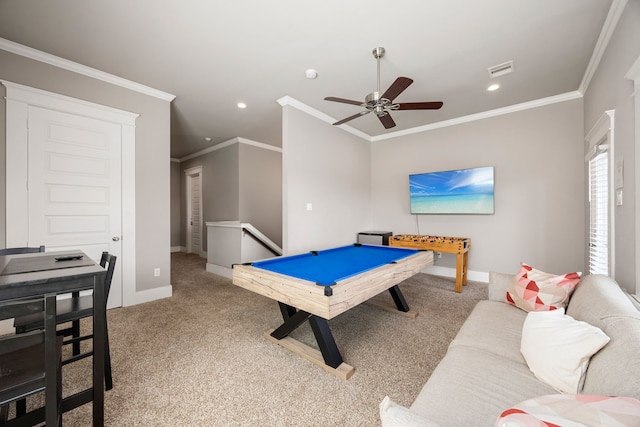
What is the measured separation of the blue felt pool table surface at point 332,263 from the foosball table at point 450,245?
1.06 m

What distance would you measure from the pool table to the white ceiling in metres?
2.10

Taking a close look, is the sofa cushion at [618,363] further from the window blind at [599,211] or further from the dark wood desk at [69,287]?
the dark wood desk at [69,287]

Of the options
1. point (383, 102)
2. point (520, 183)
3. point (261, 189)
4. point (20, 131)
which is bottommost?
point (520, 183)

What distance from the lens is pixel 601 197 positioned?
2.62m

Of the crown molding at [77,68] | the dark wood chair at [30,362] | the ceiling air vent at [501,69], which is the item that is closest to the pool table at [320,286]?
the dark wood chair at [30,362]

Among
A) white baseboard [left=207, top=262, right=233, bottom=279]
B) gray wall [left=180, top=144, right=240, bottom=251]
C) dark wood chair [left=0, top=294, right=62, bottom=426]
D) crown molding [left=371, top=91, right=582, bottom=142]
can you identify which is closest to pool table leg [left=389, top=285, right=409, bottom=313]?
dark wood chair [left=0, top=294, right=62, bottom=426]

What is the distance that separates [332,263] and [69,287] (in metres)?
1.87

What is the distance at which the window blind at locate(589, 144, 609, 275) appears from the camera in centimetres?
245

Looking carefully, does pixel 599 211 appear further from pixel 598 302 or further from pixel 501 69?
pixel 598 302

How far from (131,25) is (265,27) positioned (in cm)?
117

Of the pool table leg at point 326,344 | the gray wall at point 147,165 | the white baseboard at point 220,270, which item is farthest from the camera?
the white baseboard at point 220,270

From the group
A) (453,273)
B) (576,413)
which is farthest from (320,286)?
(453,273)

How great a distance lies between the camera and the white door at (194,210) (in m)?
6.75

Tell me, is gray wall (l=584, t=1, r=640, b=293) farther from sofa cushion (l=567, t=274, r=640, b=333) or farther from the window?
sofa cushion (l=567, t=274, r=640, b=333)
